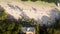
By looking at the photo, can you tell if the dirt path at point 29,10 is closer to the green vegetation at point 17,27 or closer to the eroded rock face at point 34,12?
the eroded rock face at point 34,12

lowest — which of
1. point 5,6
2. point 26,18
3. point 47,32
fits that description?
point 47,32

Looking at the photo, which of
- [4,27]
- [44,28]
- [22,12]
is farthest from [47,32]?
[4,27]

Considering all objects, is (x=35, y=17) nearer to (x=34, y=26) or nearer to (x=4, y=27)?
(x=34, y=26)

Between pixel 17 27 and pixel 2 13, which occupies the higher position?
pixel 2 13

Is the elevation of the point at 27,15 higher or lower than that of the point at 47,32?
higher

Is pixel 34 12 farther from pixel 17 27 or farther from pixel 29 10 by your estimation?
pixel 17 27

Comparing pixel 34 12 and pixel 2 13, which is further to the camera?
pixel 34 12

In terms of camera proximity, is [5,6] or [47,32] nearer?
[5,6]

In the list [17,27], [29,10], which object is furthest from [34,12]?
[17,27]
